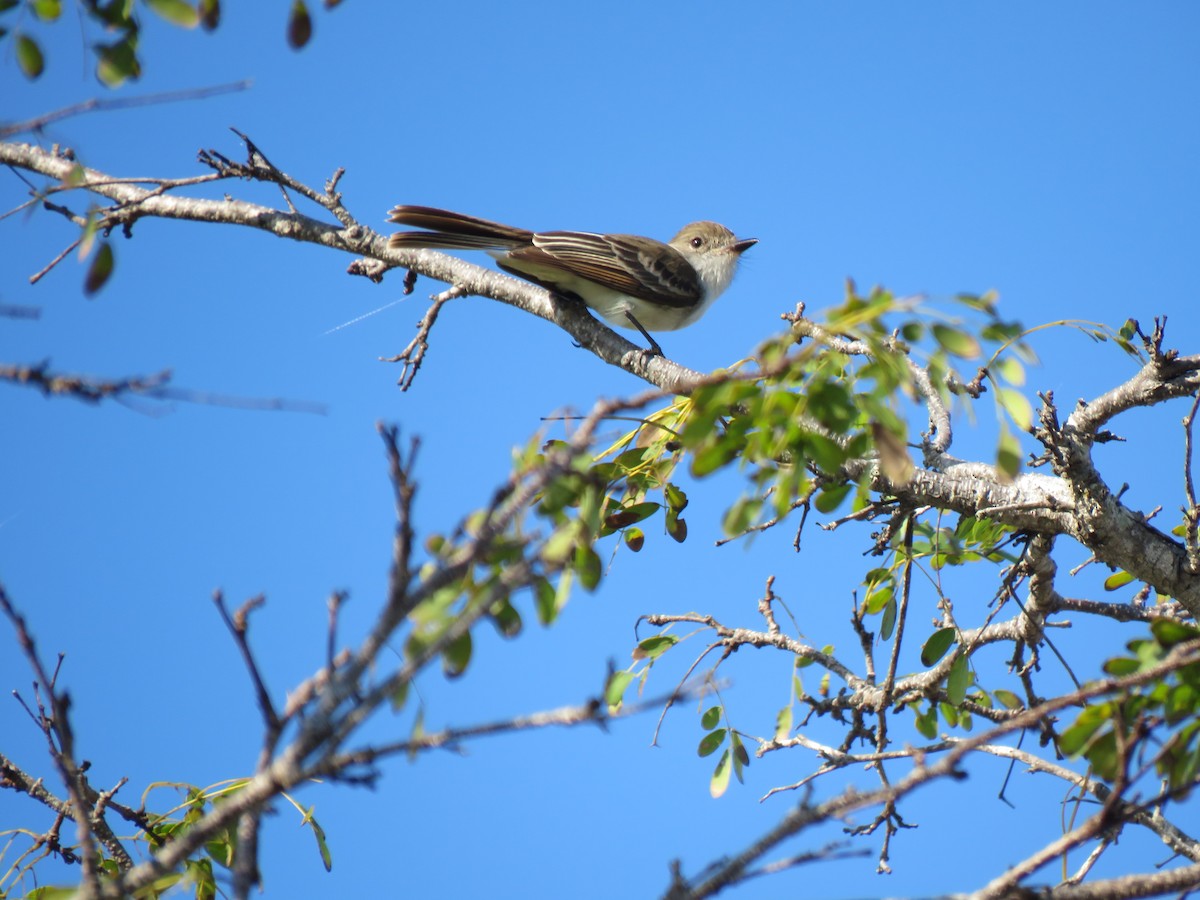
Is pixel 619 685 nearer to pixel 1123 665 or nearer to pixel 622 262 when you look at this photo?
pixel 1123 665

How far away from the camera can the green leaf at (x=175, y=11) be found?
258 centimetres

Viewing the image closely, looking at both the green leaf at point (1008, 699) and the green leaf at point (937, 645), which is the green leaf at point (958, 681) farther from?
the green leaf at point (1008, 699)

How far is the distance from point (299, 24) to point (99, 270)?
0.93m

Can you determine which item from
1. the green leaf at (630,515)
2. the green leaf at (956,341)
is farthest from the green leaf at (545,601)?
the green leaf at (630,515)

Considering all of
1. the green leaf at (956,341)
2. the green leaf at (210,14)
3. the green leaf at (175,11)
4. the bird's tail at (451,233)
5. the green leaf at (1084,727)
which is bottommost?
the green leaf at (1084,727)

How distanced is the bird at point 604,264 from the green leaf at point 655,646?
181 cm

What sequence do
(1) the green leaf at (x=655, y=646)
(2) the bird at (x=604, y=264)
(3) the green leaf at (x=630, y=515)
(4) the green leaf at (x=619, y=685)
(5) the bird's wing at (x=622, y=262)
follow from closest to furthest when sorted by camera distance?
(3) the green leaf at (x=630, y=515)
(4) the green leaf at (x=619, y=685)
(1) the green leaf at (x=655, y=646)
(2) the bird at (x=604, y=264)
(5) the bird's wing at (x=622, y=262)

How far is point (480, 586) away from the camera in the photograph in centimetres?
228

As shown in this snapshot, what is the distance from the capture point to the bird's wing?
595cm

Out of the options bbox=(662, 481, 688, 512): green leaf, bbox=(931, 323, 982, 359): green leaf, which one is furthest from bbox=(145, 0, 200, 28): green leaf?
bbox=(662, 481, 688, 512): green leaf

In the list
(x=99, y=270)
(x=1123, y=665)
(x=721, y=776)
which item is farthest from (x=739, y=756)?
(x=99, y=270)

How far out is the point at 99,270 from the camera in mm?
3062

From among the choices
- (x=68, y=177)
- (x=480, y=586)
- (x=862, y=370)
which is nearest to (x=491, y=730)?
(x=480, y=586)

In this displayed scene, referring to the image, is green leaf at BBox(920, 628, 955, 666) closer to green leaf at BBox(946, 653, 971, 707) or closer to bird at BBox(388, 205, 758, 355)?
green leaf at BBox(946, 653, 971, 707)
